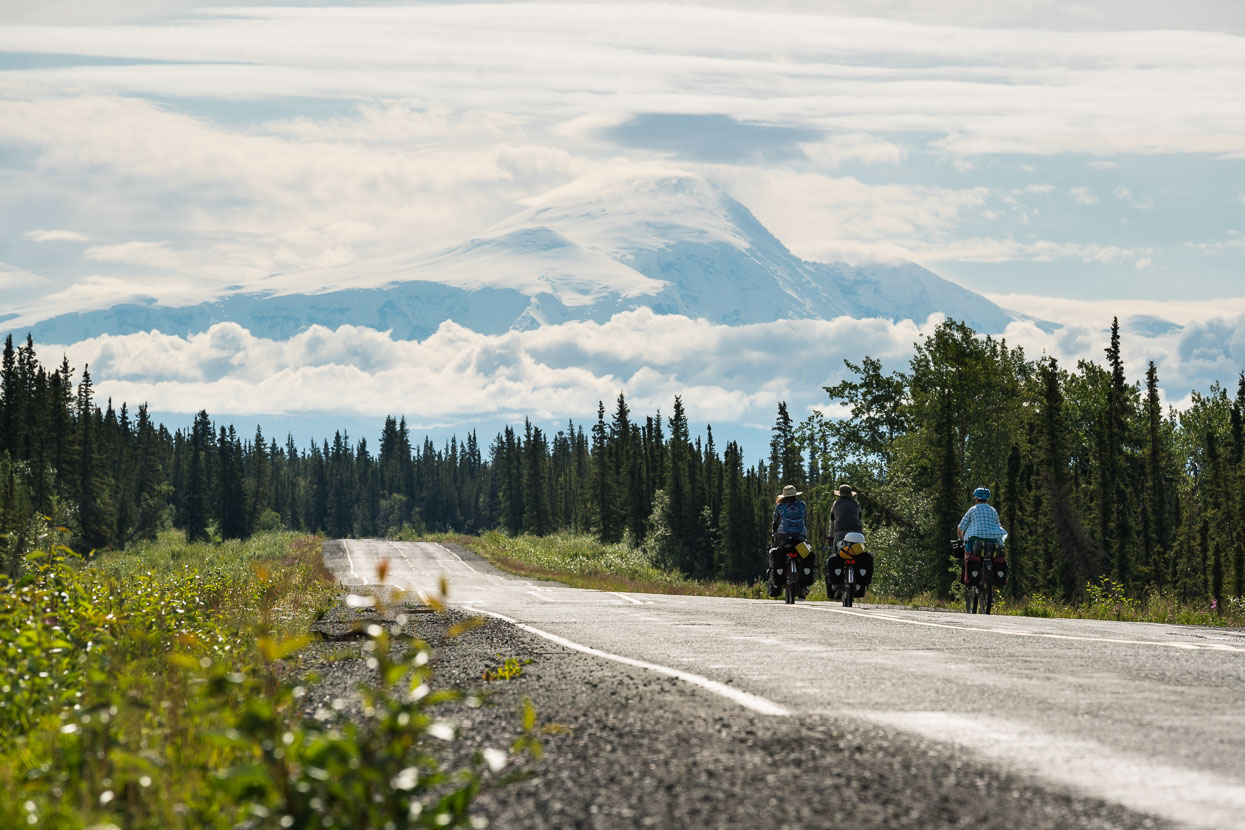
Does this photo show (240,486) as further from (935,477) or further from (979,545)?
(979,545)

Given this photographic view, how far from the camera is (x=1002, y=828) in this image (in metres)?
3.94

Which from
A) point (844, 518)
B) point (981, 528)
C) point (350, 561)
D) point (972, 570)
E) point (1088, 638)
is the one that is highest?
point (844, 518)

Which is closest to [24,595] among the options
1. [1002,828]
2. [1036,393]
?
[1002,828]

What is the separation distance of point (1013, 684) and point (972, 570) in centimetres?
1192

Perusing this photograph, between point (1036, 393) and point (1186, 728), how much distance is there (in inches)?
2413

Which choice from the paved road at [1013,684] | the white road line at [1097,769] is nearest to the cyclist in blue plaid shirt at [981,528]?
the paved road at [1013,684]

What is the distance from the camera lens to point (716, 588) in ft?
122

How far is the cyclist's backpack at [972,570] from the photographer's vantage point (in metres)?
18.9

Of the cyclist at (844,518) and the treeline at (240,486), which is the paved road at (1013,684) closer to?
the cyclist at (844,518)

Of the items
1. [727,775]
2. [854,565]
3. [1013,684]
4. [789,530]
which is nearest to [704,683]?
[1013,684]

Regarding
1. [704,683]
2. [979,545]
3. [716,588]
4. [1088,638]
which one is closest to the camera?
[704,683]

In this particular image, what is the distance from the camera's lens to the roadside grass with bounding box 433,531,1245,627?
17953mm

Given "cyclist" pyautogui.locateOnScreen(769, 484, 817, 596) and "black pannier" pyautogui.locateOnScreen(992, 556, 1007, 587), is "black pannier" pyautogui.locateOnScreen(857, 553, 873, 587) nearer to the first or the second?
"cyclist" pyautogui.locateOnScreen(769, 484, 817, 596)

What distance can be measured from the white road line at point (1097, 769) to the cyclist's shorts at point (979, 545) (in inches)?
530
